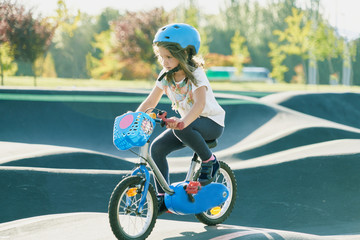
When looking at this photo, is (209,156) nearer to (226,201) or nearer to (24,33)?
(226,201)

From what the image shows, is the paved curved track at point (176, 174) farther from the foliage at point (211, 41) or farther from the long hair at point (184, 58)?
the foliage at point (211, 41)

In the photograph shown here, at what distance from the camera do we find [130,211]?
4.09m

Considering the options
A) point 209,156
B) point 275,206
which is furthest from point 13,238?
point 275,206

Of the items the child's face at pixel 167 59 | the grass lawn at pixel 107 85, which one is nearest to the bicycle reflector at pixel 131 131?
the child's face at pixel 167 59

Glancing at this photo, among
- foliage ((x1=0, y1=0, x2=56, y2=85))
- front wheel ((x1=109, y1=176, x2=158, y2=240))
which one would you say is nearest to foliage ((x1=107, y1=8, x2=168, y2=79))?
foliage ((x1=0, y1=0, x2=56, y2=85))

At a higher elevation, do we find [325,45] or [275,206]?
[325,45]

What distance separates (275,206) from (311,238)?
2.42 meters

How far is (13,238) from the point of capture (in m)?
4.66

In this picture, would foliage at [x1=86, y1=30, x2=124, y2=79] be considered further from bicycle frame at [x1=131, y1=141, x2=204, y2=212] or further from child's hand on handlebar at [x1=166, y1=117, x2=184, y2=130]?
child's hand on handlebar at [x1=166, y1=117, x2=184, y2=130]

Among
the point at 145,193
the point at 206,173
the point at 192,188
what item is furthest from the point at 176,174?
the point at 145,193

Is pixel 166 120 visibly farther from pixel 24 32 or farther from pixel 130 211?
pixel 24 32

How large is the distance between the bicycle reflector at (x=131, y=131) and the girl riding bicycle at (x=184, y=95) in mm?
250

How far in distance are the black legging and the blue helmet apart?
0.72 metres

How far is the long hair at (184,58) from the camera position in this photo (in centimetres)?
419
